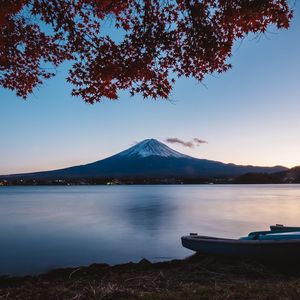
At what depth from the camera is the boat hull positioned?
10.2 meters

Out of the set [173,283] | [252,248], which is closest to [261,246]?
[252,248]

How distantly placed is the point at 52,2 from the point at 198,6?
2923mm

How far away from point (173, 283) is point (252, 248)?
446 cm

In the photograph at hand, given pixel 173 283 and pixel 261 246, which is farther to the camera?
pixel 261 246

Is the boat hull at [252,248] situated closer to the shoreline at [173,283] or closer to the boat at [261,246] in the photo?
the boat at [261,246]

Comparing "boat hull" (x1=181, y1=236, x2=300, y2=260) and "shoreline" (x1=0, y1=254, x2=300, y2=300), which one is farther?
"boat hull" (x1=181, y1=236, x2=300, y2=260)

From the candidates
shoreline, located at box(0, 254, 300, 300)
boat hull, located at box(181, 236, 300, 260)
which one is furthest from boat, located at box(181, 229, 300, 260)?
shoreline, located at box(0, 254, 300, 300)

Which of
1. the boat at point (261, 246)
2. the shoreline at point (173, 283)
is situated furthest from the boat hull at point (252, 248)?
the shoreline at point (173, 283)

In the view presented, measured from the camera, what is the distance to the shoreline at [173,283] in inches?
228

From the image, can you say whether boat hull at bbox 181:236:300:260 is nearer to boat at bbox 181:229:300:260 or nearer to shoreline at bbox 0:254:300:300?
boat at bbox 181:229:300:260

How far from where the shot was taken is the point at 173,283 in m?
7.37

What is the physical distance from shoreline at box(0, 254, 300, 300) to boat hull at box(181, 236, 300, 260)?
0.27 m

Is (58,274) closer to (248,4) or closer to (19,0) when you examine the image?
(19,0)

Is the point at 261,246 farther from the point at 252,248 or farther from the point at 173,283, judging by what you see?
the point at 173,283
